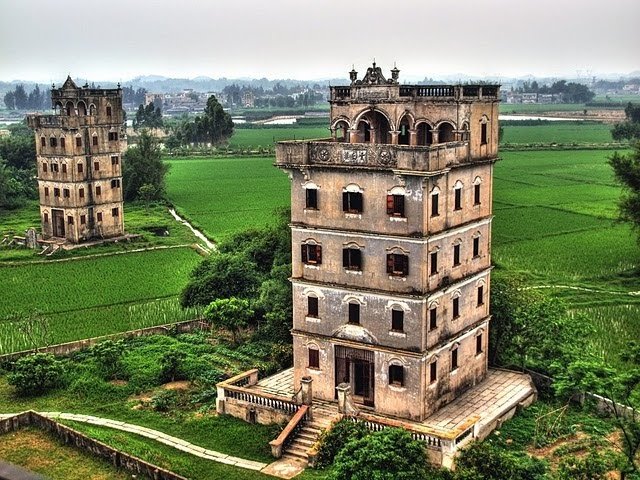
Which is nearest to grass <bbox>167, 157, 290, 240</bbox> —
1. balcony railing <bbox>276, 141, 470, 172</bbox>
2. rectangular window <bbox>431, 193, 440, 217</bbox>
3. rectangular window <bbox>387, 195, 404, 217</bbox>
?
balcony railing <bbox>276, 141, 470, 172</bbox>

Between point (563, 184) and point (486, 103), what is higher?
point (486, 103)

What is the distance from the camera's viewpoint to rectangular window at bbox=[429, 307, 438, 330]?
31.8 m

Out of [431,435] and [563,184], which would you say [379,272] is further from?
[563,184]

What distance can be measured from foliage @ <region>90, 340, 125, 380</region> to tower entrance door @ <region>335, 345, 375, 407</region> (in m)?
10.8

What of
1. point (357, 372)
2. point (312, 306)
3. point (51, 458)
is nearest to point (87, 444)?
point (51, 458)

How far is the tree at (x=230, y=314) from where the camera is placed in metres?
41.8

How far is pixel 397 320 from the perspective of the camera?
3177cm

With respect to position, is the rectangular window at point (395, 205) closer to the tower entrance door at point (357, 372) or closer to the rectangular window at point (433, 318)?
the rectangular window at point (433, 318)

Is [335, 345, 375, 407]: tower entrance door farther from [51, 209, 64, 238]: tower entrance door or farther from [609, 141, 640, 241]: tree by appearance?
[51, 209, 64, 238]: tower entrance door

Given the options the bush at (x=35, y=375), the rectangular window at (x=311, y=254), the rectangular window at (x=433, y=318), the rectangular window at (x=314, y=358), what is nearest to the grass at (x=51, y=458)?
the bush at (x=35, y=375)

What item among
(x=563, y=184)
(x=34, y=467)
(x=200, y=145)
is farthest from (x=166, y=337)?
(x=200, y=145)

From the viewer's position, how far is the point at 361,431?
1139 inches

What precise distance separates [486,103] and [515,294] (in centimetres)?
912

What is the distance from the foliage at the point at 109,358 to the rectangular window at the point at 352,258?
39.9 ft
